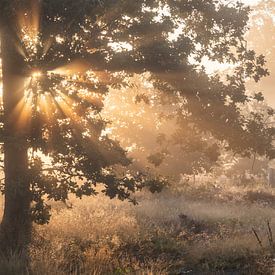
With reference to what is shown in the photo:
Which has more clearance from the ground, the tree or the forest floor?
the tree

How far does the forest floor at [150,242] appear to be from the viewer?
10.6 metres

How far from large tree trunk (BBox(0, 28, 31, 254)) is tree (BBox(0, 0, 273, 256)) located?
0.08ft

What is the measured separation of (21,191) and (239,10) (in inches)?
278

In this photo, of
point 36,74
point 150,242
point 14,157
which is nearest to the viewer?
point 36,74

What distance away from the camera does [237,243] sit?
522 inches

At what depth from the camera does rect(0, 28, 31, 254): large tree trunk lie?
36.4 ft

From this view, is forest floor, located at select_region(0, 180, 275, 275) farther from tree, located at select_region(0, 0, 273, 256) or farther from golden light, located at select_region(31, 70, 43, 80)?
golden light, located at select_region(31, 70, 43, 80)

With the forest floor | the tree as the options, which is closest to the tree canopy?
the tree

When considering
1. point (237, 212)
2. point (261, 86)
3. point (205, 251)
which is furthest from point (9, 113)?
point (261, 86)

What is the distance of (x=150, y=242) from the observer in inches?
546

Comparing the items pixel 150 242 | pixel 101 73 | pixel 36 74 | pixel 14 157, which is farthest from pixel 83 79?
pixel 150 242

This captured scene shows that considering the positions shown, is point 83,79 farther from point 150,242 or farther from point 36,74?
point 150,242

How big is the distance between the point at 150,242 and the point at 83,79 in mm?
5045

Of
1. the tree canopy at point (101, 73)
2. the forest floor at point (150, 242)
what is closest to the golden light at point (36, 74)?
the tree canopy at point (101, 73)
